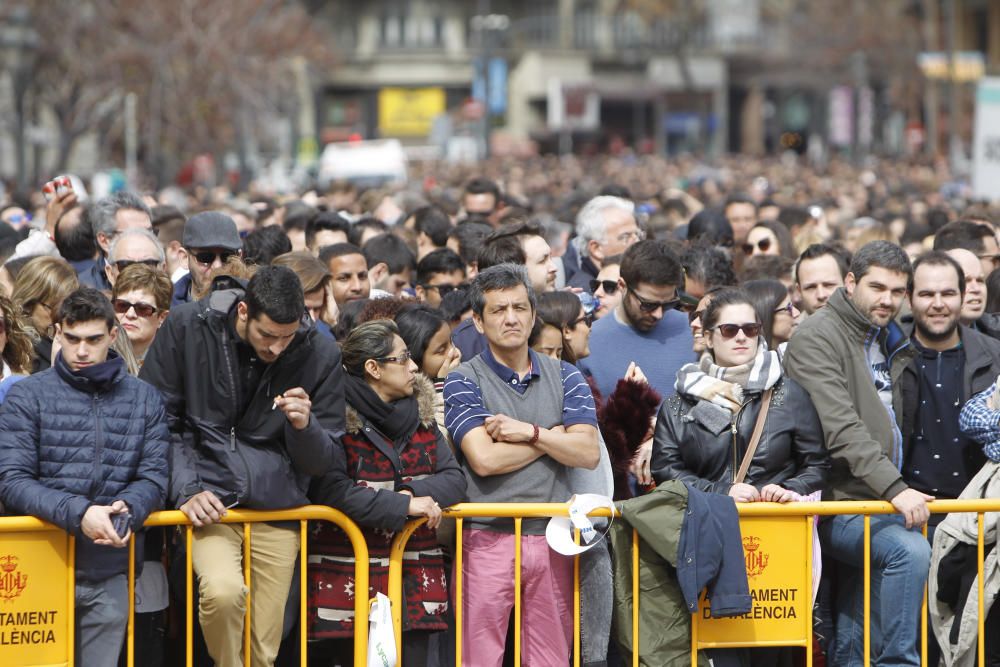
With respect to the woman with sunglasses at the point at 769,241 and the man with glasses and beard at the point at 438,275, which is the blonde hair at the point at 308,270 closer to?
the man with glasses and beard at the point at 438,275

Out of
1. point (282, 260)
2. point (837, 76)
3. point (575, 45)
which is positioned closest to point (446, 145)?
point (837, 76)

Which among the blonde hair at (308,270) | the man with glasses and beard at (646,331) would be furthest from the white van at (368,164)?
the man with glasses and beard at (646,331)

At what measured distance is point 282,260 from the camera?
A: 7.92 meters

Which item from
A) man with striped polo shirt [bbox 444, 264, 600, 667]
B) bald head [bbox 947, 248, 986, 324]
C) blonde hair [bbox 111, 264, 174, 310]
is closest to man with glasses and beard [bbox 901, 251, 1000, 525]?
bald head [bbox 947, 248, 986, 324]

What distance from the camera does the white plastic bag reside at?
5.96m

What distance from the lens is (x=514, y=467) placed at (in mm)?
6242

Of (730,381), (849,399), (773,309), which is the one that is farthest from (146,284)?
(849,399)

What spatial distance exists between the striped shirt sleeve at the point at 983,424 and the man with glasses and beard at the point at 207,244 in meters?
3.56

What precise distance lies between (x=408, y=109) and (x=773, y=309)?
8486 centimetres

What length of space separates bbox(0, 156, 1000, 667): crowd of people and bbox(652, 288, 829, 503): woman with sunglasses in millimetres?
11

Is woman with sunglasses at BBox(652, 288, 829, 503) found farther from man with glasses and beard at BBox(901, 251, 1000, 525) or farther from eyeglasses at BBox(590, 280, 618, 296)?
eyeglasses at BBox(590, 280, 618, 296)

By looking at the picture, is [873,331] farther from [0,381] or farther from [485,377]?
[0,381]

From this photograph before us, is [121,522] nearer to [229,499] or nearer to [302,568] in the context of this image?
[229,499]

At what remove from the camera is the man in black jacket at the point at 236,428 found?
5840 mm
